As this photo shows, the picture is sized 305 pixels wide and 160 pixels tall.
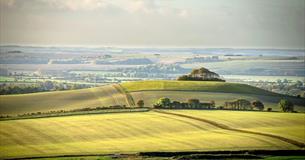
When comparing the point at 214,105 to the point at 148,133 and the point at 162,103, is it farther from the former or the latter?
the point at 148,133

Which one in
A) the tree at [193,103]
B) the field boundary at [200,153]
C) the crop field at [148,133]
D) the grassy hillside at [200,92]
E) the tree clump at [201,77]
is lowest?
the field boundary at [200,153]

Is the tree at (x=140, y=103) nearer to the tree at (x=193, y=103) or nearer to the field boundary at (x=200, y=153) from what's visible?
the tree at (x=193, y=103)

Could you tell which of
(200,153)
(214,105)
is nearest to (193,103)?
(214,105)

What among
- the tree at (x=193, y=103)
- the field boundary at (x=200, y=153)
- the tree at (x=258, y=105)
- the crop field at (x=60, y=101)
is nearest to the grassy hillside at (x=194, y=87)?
the crop field at (x=60, y=101)

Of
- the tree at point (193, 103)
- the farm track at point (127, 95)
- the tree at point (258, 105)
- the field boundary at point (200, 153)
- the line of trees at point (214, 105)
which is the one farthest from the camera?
the tree at point (258, 105)

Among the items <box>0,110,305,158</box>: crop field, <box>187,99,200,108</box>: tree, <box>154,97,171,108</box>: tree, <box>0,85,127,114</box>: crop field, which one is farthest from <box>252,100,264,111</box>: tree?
<box>0,85,127,114</box>: crop field

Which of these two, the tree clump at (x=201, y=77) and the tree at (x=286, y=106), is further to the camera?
the tree clump at (x=201, y=77)

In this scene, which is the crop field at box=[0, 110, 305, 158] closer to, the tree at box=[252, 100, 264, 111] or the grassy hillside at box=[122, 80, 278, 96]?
the tree at box=[252, 100, 264, 111]
